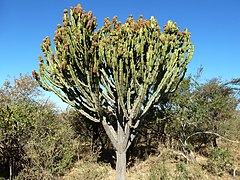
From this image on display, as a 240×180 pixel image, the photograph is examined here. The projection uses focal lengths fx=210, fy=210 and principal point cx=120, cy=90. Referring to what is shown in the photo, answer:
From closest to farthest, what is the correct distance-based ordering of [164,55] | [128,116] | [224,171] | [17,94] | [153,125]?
→ [164,55], [128,116], [224,171], [153,125], [17,94]

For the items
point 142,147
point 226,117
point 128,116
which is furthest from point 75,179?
point 226,117

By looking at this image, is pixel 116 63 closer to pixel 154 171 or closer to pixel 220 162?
pixel 154 171

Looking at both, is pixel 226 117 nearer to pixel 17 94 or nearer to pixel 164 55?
pixel 164 55

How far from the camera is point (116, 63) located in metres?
5.85

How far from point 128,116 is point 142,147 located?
188 inches

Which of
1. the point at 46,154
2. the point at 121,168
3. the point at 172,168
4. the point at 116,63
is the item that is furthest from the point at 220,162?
the point at 46,154

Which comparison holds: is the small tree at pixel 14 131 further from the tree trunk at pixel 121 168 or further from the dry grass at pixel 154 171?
the tree trunk at pixel 121 168

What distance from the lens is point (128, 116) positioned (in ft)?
21.6

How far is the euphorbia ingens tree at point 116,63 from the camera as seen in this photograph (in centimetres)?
604

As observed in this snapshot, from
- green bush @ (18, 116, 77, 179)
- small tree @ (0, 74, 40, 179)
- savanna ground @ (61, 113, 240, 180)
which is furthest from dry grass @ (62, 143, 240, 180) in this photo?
small tree @ (0, 74, 40, 179)

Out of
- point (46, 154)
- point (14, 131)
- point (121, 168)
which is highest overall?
point (14, 131)

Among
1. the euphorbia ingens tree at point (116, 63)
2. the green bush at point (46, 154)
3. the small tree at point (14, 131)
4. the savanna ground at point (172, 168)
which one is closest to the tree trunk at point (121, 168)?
the euphorbia ingens tree at point (116, 63)

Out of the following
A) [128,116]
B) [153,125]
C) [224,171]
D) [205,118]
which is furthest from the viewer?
[153,125]

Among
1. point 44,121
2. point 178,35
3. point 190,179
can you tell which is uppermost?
point 178,35
